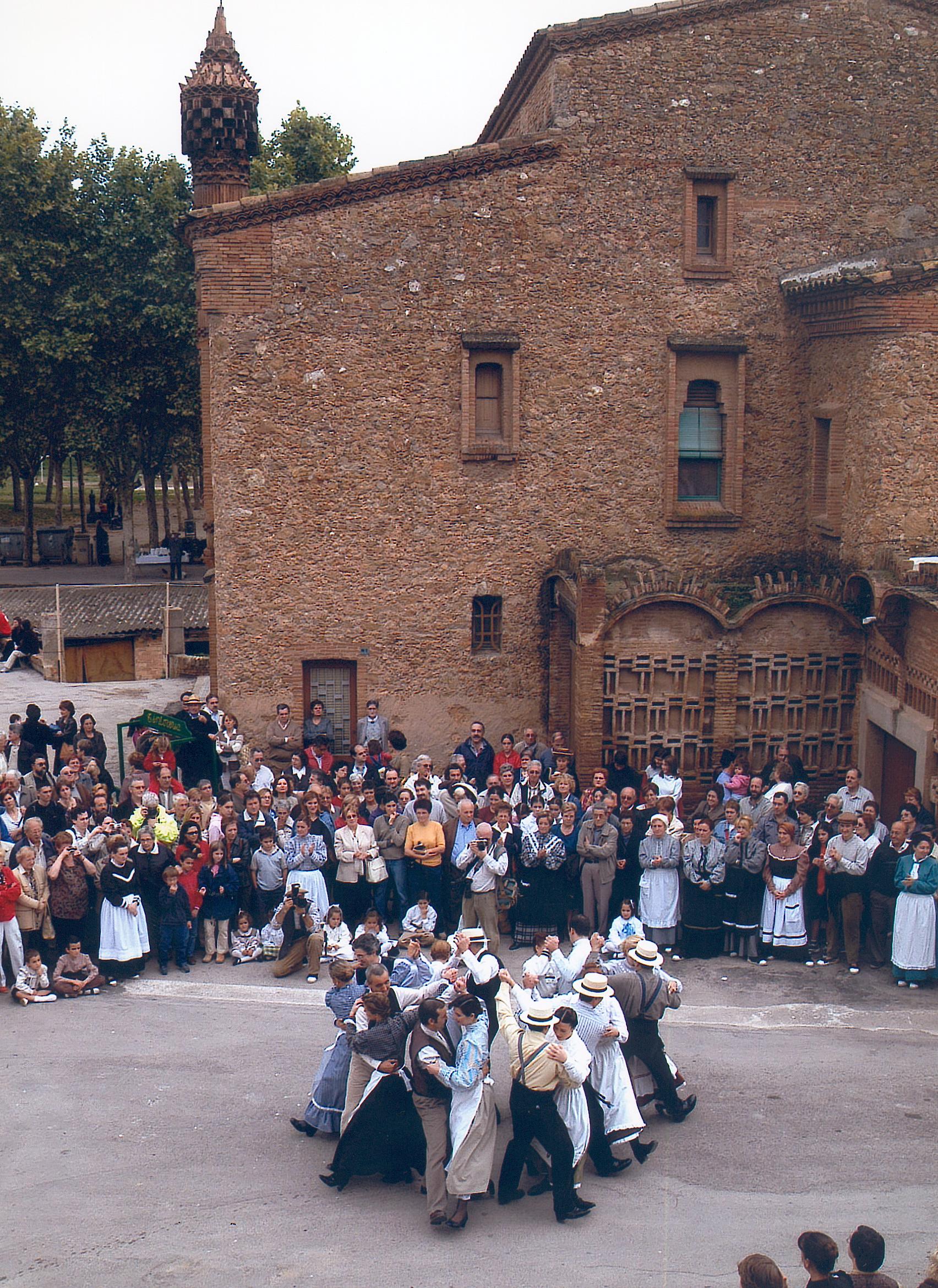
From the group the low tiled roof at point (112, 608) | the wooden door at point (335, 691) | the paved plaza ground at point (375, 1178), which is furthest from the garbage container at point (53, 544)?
the paved plaza ground at point (375, 1178)

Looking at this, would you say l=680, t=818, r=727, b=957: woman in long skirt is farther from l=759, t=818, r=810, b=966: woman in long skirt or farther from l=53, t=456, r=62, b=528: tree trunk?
l=53, t=456, r=62, b=528: tree trunk

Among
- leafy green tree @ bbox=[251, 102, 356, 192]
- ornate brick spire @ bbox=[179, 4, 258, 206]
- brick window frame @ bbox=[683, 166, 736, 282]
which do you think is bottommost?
brick window frame @ bbox=[683, 166, 736, 282]

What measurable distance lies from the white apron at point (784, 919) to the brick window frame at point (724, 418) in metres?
7.61

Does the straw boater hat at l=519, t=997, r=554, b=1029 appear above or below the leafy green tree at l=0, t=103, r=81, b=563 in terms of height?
below

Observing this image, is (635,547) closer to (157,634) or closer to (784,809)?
(784,809)

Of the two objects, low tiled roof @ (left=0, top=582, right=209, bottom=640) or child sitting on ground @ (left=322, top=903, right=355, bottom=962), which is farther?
low tiled roof @ (left=0, top=582, right=209, bottom=640)

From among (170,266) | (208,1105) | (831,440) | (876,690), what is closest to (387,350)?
(831,440)

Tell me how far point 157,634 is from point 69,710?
40.8 ft

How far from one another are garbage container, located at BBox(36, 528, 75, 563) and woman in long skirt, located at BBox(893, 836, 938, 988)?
39.5 metres

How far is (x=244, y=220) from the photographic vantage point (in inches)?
805

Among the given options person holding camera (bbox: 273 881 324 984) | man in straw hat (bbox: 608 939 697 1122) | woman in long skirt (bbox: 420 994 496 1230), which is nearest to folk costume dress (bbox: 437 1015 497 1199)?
woman in long skirt (bbox: 420 994 496 1230)

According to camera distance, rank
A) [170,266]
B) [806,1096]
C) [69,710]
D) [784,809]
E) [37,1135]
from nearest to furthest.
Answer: [37,1135] → [806,1096] → [784,809] → [69,710] → [170,266]

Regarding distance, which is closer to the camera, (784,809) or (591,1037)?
(591,1037)

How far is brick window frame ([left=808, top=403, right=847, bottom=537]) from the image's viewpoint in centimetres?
2081
